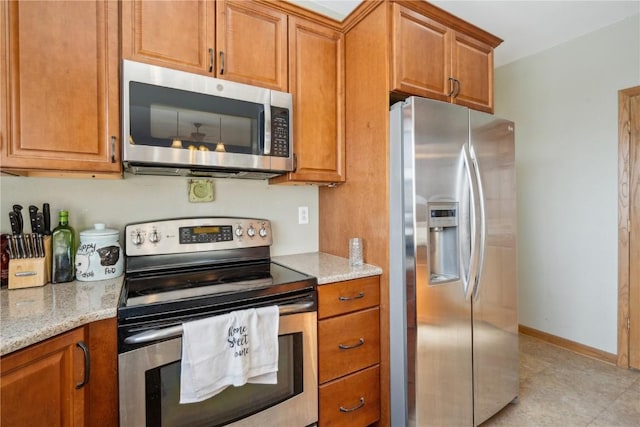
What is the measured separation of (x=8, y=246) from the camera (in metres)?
1.31

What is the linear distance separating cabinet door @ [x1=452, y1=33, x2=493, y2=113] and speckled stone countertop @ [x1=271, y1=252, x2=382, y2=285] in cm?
116

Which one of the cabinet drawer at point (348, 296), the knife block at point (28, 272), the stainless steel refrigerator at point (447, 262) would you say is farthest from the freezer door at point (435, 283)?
the knife block at point (28, 272)

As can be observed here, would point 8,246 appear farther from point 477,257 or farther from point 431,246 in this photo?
point 477,257

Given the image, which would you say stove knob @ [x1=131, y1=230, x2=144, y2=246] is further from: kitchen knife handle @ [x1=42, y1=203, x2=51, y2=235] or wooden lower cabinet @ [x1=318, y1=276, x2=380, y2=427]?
wooden lower cabinet @ [x1=318, y1=276, x2=380, y2=427]

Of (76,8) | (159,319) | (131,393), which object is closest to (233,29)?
(76,8)

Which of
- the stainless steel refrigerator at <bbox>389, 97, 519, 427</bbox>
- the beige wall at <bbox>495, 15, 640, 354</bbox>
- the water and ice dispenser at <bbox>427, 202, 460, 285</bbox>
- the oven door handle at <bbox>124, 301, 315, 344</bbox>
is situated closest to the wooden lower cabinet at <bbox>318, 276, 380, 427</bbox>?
the stainless steel refrigerator at <bbox>389, 97, 519, 427</bbox>

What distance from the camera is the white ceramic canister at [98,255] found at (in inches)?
55.3

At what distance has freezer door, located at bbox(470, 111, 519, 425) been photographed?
1690mm

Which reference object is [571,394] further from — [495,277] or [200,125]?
[200,125]

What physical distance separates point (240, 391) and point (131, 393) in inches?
16.0

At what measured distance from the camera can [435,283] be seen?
5.08ft

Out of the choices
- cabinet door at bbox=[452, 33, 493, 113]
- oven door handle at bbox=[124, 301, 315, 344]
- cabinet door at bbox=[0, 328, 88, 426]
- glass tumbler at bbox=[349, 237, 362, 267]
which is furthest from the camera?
cabinet door at bbox=[452, 33, 493, 113]

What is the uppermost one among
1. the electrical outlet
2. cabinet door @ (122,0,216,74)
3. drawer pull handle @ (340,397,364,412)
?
cabinet door @ (122,0,216,74)

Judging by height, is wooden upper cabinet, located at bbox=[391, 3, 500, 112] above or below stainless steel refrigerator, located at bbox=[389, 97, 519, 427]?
above
